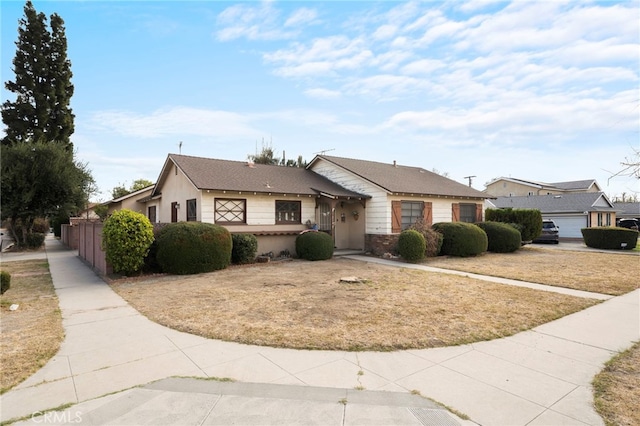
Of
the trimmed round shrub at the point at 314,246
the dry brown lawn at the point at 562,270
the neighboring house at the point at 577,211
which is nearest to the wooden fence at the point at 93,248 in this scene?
the trimmed round shrub at the point at 314,246

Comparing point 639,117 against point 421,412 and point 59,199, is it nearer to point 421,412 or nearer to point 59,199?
point 421,412

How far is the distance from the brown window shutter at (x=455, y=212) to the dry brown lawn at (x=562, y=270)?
3119 millimetres

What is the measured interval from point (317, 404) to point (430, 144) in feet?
76.1

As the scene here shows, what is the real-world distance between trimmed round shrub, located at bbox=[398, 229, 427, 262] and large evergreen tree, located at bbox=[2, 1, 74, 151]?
23436mm

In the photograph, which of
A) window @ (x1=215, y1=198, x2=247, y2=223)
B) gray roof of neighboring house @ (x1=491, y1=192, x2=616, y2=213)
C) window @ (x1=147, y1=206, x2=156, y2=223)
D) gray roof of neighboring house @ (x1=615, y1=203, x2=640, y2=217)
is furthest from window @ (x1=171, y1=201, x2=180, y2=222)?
gray roof of neighboring house @ (x1=615, y1=203, x2=640, y2=217)

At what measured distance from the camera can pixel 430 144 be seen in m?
24.0

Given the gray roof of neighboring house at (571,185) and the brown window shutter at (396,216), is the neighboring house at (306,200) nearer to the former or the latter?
the brown window shutter at (396,216)

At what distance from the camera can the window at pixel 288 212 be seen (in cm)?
1553

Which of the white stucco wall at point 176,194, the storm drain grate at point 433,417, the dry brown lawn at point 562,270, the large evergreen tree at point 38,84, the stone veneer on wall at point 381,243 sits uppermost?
the large evergreen tree at point 38,84

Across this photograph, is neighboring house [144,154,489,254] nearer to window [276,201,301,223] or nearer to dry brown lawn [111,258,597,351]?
window [276,201,301,223]

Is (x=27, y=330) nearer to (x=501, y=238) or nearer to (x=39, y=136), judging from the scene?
(x=501, y=238)

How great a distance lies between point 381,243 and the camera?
52.6ft

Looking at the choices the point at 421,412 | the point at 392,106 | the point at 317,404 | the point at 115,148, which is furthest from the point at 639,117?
the point at 115,148

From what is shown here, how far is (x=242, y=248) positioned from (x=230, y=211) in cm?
199
